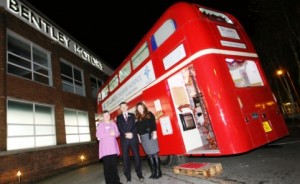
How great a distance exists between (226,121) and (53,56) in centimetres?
1260

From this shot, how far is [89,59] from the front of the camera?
1831 centimetres

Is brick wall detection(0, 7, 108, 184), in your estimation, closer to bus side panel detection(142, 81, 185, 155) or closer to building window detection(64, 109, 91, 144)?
building window detection(64, 109, 91, 144)

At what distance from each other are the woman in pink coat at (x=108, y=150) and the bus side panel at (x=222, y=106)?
2446 millimetres

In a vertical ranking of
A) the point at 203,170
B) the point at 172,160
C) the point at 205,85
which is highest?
the point at 205,85

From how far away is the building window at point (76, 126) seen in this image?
1362cm

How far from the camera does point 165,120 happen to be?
610 centimetres

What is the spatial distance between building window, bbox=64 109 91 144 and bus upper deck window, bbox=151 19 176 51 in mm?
9726

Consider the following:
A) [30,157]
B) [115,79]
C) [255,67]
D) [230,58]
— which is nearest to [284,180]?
[230,58]

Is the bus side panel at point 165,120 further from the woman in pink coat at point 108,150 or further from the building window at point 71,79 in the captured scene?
the building window at point 71,79

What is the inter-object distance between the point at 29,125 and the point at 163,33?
342 inches

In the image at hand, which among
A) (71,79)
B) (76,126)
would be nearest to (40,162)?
(76,126)

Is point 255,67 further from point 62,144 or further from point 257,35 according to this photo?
point 257,35

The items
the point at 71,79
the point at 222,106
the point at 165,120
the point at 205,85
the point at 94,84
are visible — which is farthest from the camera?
the point at 94,84

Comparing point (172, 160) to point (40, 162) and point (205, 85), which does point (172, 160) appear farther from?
point (40, 162)
